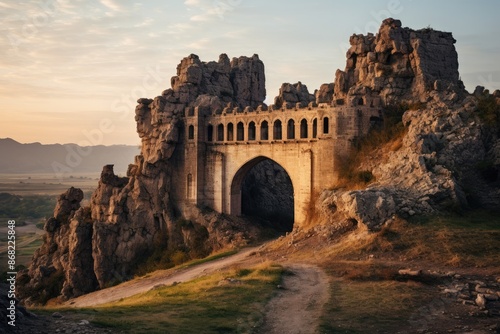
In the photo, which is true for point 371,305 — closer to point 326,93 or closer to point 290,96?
point 326,93

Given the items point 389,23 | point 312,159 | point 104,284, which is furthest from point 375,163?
point 104,284

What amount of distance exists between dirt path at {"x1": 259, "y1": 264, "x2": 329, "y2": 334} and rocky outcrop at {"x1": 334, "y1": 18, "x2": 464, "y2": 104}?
19.1 meters

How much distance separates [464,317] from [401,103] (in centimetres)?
2508

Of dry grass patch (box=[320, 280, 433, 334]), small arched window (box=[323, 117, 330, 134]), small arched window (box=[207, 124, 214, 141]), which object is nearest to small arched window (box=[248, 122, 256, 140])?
small arched window (box=[207, 124, 214, 141])

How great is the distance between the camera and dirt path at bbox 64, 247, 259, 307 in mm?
34844

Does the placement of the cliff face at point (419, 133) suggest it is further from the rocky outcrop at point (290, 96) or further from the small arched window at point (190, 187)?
the small arched window at point (190, 187)

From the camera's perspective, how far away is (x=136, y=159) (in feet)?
177

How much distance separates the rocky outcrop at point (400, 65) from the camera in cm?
4112

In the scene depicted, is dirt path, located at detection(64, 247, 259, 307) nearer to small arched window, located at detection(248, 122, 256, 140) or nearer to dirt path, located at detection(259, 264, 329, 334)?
dirt path, located at detection(259, 264, 329, 334)

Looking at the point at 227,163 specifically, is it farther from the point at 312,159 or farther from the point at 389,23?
the point at 389,23

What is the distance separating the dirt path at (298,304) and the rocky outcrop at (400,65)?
62.6ft

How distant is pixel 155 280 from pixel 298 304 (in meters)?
19.1

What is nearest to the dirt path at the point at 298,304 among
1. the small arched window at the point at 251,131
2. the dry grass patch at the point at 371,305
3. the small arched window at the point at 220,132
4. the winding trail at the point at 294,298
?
the winding trail at the point at 294,298

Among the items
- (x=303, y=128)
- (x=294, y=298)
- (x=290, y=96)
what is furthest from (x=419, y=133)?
(x=294, y=298)
